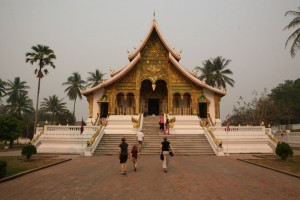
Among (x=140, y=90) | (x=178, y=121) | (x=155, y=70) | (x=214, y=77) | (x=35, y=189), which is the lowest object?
(x=35, y=189)

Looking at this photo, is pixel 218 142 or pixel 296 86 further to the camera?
pixel 296 86

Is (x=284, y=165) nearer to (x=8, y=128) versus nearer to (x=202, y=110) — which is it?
(x=202, y=110)

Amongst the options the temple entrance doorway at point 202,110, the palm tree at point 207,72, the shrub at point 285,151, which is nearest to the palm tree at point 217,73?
the palm tree at point 207,72

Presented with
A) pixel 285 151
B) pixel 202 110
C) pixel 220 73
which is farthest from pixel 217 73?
pixel 285 151

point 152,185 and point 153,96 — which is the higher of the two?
point 153,96

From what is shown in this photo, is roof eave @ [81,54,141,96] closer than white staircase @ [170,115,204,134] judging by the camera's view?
Result: No

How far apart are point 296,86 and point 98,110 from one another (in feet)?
210

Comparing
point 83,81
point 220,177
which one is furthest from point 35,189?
point 83,81

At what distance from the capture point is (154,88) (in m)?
27.2

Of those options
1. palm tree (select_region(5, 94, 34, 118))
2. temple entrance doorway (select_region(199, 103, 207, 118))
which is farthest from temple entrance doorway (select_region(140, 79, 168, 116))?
palm tree (select_region(5, 94, 34, 118))

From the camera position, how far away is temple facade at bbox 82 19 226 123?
89.8ft

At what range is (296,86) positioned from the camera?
70.9 m

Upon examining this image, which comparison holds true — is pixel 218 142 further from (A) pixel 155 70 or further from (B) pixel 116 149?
(A) pixel 155 70

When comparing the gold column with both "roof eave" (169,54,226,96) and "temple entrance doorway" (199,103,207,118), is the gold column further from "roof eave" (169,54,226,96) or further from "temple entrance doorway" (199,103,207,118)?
"temple entrance doorway" (199,103,207,118)
